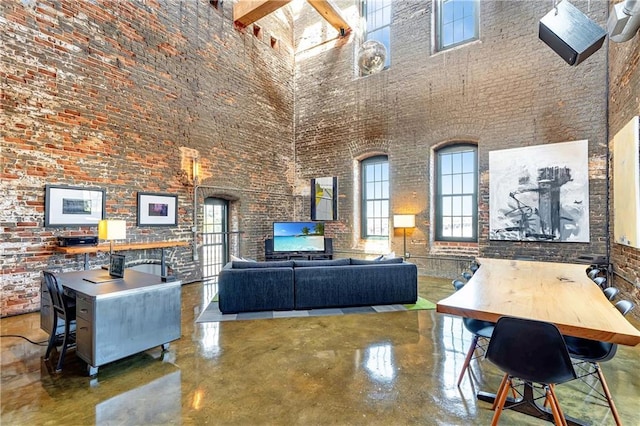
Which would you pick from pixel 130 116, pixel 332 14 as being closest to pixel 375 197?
pixel 332 14

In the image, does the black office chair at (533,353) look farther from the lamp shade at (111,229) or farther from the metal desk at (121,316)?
the lamp shade at (111,229)

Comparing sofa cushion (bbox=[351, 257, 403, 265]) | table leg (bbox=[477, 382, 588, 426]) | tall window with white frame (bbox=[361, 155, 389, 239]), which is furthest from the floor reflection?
tall window with white frame (bbox=[361, 155, 389, 239])

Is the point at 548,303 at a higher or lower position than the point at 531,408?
higher

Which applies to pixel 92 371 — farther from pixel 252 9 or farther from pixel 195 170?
pixel 252 9

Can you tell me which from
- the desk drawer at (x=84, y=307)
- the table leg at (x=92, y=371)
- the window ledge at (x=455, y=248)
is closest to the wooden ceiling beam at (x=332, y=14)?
the window ledge at (x=455, y=248)

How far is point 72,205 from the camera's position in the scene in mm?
4602

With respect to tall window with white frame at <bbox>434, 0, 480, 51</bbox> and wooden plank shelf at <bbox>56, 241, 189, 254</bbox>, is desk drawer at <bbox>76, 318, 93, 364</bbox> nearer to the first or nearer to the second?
wooden plank shelf at <bbox>56, 241, 189, 254</bbox>

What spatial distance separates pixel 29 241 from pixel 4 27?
9.15 feet

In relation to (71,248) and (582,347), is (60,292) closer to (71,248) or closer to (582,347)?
(71,248)

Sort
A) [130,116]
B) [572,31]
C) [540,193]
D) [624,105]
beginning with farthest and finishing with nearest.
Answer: [540,193] < [130,116] < [624,105] < [572,31]

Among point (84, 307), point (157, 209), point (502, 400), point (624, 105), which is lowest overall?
point (502, 400)

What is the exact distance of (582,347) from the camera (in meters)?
2.08

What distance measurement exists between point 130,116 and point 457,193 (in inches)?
248

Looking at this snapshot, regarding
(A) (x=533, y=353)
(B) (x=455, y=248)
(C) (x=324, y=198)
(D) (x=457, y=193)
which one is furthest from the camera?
(C) (x=324, y=198)
